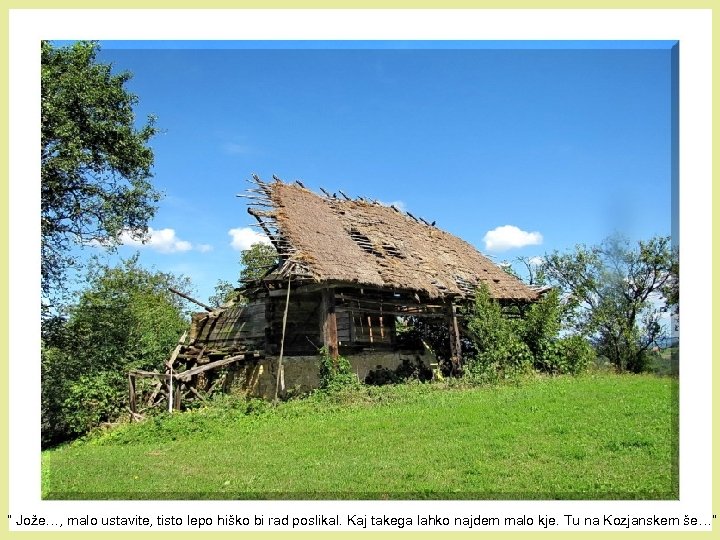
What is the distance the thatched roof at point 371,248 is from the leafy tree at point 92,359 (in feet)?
18.2

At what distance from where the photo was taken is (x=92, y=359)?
17172mm

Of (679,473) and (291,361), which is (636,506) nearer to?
(679,473)

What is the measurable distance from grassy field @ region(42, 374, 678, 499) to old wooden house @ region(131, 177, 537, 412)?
277 cm

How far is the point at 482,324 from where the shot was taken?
54.4ft

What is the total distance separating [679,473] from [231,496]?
4364 mm

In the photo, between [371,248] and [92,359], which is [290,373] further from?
[92,359]

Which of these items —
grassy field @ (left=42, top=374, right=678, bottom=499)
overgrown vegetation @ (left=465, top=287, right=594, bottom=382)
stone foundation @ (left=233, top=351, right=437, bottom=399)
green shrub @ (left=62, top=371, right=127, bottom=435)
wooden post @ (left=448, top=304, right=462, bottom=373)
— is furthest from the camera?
wooden post @ (left=448, top=304, right=462, bottom=373)

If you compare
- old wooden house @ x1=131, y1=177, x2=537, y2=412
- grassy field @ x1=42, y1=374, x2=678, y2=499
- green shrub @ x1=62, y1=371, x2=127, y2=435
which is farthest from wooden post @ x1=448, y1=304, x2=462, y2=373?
green shrub @ x1=62, y1=371, x2=127, y2=435

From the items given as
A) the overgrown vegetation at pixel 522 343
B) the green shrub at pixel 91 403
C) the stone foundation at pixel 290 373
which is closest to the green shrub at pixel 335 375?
the stone foundation at pixel 290 373

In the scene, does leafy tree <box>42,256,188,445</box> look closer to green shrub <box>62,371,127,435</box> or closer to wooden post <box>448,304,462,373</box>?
green shrub <box>62,371,127,435</box>

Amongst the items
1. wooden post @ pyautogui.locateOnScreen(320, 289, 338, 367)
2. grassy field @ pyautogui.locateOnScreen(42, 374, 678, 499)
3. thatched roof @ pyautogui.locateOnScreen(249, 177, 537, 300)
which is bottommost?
grassy field @ pyautogui.locateOnScreen(42, 374, 678, 499)

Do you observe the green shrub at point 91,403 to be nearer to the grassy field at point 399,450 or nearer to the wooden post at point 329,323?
the grassy field at point 399,450

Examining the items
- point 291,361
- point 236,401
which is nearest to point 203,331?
point 291,361

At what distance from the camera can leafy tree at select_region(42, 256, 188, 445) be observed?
49.8ft
